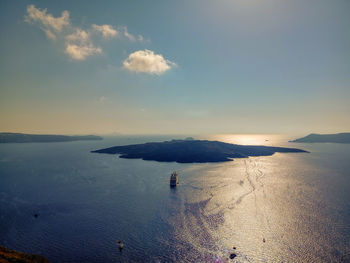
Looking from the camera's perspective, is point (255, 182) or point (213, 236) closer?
point (213, 236)

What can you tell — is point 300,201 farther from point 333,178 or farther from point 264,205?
point 333,178

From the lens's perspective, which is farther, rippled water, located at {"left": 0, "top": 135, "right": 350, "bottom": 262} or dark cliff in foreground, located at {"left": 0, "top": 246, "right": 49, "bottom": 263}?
rippled water, located at {"left": 0, "top": 135, "right": 350, "bottom": 262}

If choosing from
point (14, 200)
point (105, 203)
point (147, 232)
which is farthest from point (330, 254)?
point (14, 200)

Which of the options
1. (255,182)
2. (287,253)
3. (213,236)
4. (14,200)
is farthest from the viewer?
(255,182)

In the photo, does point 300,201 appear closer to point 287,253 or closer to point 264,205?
point 264,205

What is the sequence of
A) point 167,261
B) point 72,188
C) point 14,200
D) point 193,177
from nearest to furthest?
1. point 167,261
2. point 14,200
3. point 72,188
4. point 193,177

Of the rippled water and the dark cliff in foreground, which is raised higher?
the dark cliff in foreground

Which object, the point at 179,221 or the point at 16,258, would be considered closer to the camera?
the point at 16,258

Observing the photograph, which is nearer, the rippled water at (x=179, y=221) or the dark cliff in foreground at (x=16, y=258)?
the dark cliff in foreground at (x=16, y=258)

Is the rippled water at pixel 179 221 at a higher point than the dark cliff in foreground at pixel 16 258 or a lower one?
lower

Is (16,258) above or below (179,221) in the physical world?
above

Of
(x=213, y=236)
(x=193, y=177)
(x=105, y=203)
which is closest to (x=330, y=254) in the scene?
(x=213, y=236)
